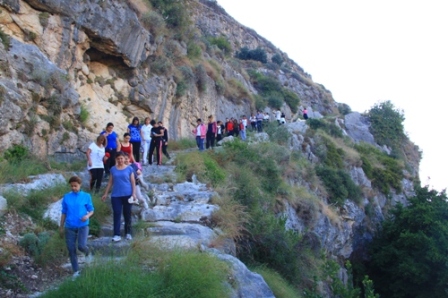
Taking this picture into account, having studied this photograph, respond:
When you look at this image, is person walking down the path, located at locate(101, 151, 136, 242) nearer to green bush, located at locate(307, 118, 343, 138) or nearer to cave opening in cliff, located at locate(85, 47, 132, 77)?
cave opening in cliff, located at locate(85, 47, 132, 77)

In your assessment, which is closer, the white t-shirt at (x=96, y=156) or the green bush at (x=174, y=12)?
the white t-shirt at (x=96, y=156)

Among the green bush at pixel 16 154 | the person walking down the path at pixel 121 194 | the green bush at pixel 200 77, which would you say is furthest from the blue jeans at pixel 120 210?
the green bush at pixel 200 77

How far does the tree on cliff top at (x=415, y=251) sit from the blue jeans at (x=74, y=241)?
1720 cm

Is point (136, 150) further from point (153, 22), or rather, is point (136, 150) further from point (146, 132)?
point (153, 22)

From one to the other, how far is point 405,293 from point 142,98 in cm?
1431

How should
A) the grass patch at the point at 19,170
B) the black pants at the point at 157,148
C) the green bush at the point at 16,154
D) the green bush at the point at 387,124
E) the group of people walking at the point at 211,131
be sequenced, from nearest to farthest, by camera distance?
the grass patch at the point at 19,170 < the green bush at the point at 16,154 < the black pants at the point at 157,148 < the group of people walking at the point at 211,131 < the green bush at the point at 387,124

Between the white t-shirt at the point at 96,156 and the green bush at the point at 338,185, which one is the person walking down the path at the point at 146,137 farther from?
the green bush at the point at 338,185

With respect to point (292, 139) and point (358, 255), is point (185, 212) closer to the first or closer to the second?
point (292, 139)

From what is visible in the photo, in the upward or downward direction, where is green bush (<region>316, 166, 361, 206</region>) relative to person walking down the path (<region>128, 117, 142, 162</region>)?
downward

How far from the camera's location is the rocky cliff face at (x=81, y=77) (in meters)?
12.4

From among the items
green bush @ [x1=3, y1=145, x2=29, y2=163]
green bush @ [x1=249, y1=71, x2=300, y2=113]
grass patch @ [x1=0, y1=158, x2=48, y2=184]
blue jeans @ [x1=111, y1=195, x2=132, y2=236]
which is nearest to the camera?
blue jeans @ [x1=111, y1=195, x2=132, y2=236]

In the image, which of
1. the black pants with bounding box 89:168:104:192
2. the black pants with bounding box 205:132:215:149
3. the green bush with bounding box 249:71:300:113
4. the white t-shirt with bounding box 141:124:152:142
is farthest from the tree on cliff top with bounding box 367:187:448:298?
the green bush with bounding box 249:71:300:113

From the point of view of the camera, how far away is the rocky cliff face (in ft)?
40.7

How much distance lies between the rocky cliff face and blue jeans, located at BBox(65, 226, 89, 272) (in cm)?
553
